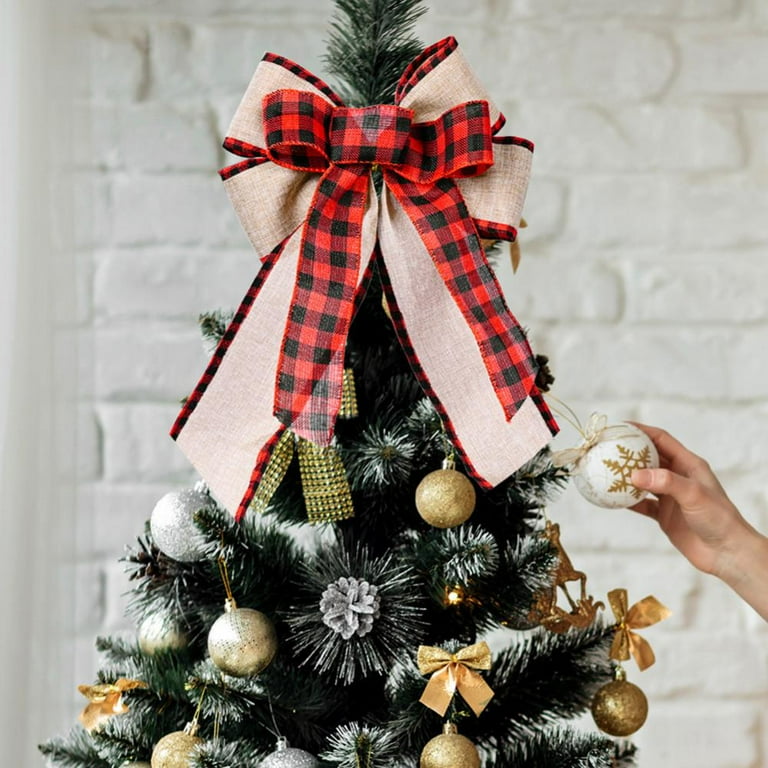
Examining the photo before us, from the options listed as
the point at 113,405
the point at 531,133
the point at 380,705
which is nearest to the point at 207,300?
the point at 113,405

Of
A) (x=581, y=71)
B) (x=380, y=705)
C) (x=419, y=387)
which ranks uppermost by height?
(x=581, y=71)

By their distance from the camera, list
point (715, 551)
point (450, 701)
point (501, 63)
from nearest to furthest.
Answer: point (450, 701), point (715, 551), point (501, 63)

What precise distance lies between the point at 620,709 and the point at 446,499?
0.23 metres

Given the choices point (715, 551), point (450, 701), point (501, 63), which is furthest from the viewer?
point (501, 63)

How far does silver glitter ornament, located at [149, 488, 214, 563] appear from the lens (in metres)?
0.62

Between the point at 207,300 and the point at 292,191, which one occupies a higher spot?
the point at 292,191

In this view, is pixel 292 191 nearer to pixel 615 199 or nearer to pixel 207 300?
pixel 207 300

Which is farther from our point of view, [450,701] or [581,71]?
[581,71]

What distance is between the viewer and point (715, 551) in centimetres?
79

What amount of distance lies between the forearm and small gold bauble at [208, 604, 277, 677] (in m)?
0.43

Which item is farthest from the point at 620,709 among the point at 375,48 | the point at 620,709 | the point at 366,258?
the point at 375,48

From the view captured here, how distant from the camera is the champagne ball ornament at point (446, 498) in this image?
58 centimetres

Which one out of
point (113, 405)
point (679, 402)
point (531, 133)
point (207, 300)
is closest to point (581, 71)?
point (531, 133)

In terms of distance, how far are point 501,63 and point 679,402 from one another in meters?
0.45
